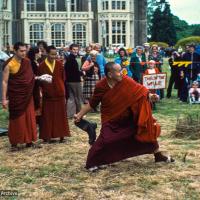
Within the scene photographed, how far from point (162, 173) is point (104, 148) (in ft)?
2.55

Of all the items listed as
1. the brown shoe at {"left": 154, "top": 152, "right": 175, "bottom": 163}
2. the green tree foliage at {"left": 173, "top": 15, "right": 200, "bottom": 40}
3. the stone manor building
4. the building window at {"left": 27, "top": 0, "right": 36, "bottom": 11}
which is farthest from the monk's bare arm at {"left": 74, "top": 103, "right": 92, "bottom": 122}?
the green tree foliage at {"left": 173, "top": 15, "right": 200, "bottom": 40}

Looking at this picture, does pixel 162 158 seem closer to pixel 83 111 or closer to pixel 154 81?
pixel 83 111

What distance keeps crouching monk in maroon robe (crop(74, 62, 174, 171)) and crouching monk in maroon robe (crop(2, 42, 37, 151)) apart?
163cm

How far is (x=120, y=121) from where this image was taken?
251 inches

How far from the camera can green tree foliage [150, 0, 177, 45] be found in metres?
68.4

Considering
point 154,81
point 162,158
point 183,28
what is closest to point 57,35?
point 154,81

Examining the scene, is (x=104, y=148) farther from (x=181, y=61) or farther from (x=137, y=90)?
(x=181, y=61)

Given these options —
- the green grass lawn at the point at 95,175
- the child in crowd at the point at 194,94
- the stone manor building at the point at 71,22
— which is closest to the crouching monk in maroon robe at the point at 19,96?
the green grass lawn at the point at 95,175

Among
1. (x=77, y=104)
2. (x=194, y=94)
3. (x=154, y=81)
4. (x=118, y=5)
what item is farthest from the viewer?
(x=118, y=5)

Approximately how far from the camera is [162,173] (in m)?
6.18

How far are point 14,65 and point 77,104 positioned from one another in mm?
3512

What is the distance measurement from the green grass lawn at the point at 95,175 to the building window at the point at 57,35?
148ft

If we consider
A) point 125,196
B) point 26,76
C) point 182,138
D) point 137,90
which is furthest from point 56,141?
point 125,196

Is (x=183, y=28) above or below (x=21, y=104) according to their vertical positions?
above
